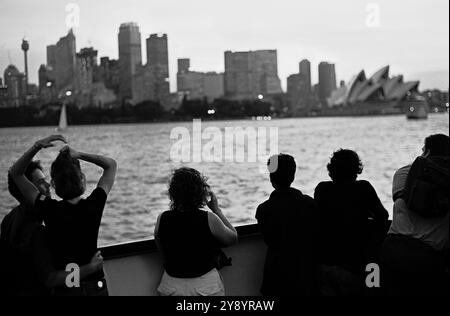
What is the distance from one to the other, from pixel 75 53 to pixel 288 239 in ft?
16.6

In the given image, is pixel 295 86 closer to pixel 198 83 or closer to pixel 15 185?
pixel 198 83

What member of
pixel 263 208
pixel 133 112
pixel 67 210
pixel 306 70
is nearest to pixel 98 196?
pixel 67 210

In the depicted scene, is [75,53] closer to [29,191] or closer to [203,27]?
[29,191]

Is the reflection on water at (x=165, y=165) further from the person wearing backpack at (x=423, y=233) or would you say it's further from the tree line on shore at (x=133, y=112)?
the person wearing backpack at (x=423, y=233)

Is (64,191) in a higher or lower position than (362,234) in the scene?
higher

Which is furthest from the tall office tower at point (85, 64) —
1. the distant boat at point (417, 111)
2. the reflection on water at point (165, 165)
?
the distant boat at point (417, 111)

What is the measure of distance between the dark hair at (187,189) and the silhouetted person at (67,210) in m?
0.26

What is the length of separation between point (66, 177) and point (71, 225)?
141mm

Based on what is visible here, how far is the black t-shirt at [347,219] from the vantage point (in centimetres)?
218

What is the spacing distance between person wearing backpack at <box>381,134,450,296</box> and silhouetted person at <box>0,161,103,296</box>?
99cm

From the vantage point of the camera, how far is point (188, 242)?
77.9 inches
